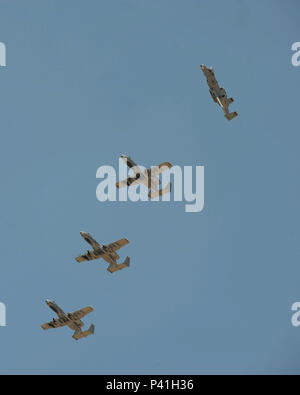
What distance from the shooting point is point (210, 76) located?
15438 centimetres

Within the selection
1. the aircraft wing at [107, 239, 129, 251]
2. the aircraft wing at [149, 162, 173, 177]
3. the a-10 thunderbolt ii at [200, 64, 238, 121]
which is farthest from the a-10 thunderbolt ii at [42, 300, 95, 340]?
the a-10 thunderbolt ii at [200, 64, 238, 121]

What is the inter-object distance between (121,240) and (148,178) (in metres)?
12.4

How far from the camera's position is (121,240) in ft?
532

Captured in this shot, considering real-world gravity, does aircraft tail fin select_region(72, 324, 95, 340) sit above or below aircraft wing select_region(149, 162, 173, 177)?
below

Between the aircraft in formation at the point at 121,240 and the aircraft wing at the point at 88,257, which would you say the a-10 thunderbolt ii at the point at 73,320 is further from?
the aircraft wing at the point at 88,257

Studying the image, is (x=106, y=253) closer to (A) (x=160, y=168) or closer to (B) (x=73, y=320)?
(B) (x=73, y=320)

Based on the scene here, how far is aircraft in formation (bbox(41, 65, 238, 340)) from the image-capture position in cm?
15525

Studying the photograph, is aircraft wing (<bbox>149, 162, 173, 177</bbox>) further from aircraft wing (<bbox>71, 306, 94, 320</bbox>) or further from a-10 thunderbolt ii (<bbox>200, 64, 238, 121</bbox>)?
aircraft wing (<bbox>71, 306, 94, 320</bbox>)

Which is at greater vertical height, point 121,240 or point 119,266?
point 121,240

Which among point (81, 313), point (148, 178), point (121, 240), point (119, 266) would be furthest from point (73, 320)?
point (148, 178)
